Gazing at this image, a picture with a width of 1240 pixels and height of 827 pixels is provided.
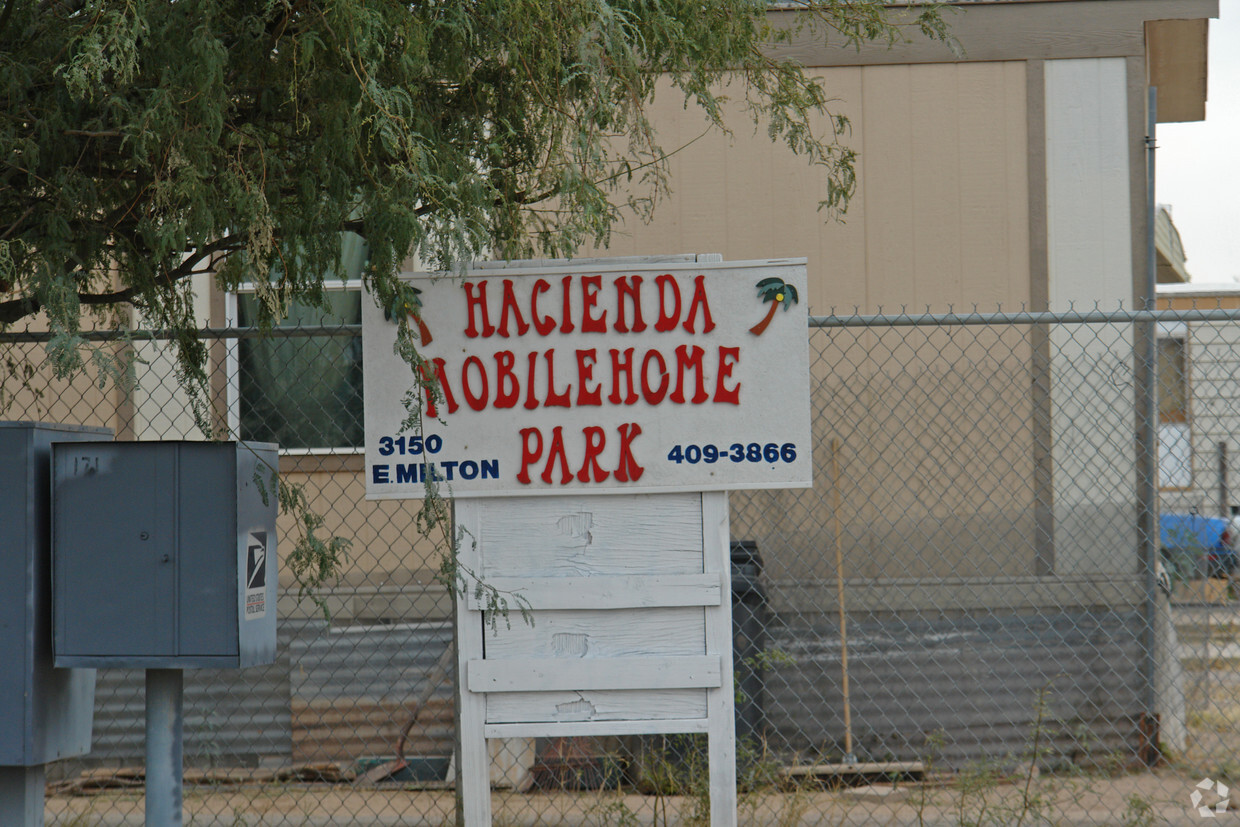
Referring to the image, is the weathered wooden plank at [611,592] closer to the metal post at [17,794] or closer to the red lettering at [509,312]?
the red lettering at [509,312]

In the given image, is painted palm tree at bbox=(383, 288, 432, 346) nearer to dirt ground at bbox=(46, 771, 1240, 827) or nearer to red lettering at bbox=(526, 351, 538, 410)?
red lettering at bbox=(526, 351, 538, 410)

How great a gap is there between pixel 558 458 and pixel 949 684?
3502mm

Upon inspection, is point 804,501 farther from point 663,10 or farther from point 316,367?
point 663,10

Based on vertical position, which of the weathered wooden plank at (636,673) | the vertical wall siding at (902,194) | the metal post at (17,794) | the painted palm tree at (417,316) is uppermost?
the vertical wall siding at (902,194)

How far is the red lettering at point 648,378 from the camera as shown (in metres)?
3.32

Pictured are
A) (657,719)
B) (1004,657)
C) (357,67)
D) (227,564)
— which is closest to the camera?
(357,67)

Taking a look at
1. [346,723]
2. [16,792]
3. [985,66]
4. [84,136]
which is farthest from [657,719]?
[985,66]

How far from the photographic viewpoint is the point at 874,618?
5.88 m

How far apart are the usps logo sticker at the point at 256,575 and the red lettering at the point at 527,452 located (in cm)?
80

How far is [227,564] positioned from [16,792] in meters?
1.03

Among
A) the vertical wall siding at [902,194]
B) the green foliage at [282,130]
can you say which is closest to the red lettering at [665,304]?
the green foliage at [282,130]

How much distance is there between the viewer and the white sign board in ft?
10.9

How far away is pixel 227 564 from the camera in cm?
303

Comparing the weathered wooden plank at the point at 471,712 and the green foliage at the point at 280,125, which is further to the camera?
the weathered wooden plank at the point at 471,712
